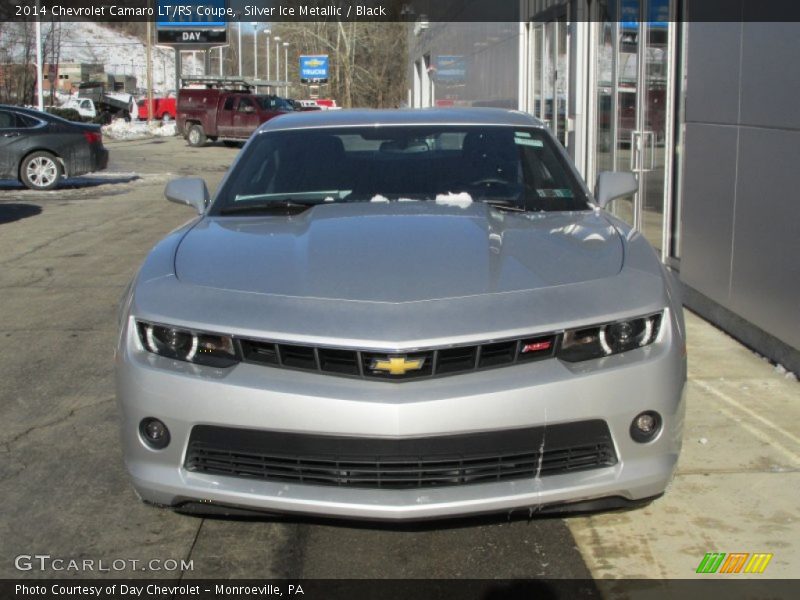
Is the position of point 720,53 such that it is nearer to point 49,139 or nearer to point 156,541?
point 156,541

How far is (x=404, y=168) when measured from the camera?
4949 millimetres

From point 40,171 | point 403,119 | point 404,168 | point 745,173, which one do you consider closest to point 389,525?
point 404,168

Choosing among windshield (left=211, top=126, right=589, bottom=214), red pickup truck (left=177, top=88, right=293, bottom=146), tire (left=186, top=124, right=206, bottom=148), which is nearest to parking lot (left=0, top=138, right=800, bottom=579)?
windshield (left=211, top=126, right=589, bottom=214)

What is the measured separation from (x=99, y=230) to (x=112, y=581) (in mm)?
10426

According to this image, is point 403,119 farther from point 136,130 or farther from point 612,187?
point 136,130

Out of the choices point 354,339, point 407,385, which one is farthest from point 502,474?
point 354,339

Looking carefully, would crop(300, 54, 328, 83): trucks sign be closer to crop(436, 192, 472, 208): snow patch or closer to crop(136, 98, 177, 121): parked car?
crop(136, 98, 177, 121): parked car

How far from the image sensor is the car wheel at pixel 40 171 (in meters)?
18.8

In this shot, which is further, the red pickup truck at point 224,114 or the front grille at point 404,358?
the red pickup truck at point 224,114

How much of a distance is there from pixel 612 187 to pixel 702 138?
3.00m

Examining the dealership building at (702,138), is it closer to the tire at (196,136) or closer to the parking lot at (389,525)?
the parking lot at (389,525)

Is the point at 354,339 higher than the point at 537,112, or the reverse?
the point at 537,112

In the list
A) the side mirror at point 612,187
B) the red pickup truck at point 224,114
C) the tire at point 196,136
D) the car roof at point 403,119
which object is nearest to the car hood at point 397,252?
the side mirror at point 612,187

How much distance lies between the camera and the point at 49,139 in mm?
18609
